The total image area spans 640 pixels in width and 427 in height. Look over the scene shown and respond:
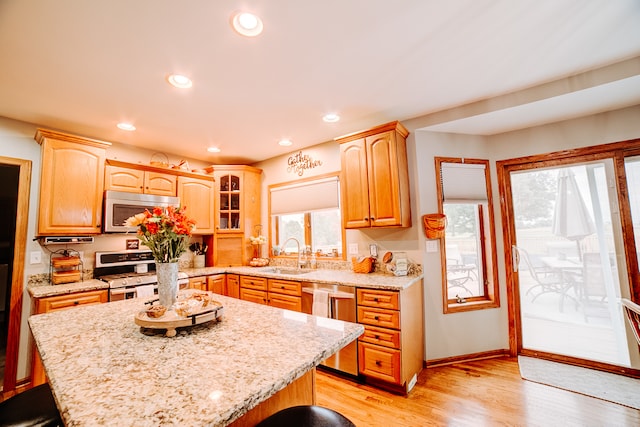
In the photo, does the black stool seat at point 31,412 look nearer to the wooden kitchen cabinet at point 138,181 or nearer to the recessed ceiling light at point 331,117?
the wooden kitchen cabinet at point 138,181

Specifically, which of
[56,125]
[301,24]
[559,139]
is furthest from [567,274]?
[56,125]

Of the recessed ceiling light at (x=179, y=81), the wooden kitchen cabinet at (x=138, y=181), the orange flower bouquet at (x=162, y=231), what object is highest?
the recessed ceiling light at (x=179, y=81)

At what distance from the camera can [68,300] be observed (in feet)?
8.12

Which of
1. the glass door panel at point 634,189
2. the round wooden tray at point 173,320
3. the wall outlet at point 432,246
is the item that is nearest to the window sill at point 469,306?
the wall outlet at point 432,246

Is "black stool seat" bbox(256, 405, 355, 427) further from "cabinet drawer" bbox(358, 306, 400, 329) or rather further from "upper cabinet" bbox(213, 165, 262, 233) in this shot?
"upper cabinet" bbox(213, 165, 262, 233)

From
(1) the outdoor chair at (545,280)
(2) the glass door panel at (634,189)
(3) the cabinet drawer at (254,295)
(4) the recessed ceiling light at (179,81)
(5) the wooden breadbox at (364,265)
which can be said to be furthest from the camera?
(3) the cabinet drawer at (254,295)

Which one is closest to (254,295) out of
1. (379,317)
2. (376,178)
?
(379,317)

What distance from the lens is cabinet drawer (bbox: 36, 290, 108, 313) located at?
7.70ft

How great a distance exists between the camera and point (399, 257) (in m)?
2.93

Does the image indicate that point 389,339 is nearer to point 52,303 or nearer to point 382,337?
point 382,337

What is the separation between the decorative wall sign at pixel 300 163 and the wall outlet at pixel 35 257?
9.53ft

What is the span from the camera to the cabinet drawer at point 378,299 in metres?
2.30

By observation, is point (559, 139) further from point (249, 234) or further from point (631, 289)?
point (249, 234)

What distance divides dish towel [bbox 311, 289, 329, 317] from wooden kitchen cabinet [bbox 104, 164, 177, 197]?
2.37 meters
